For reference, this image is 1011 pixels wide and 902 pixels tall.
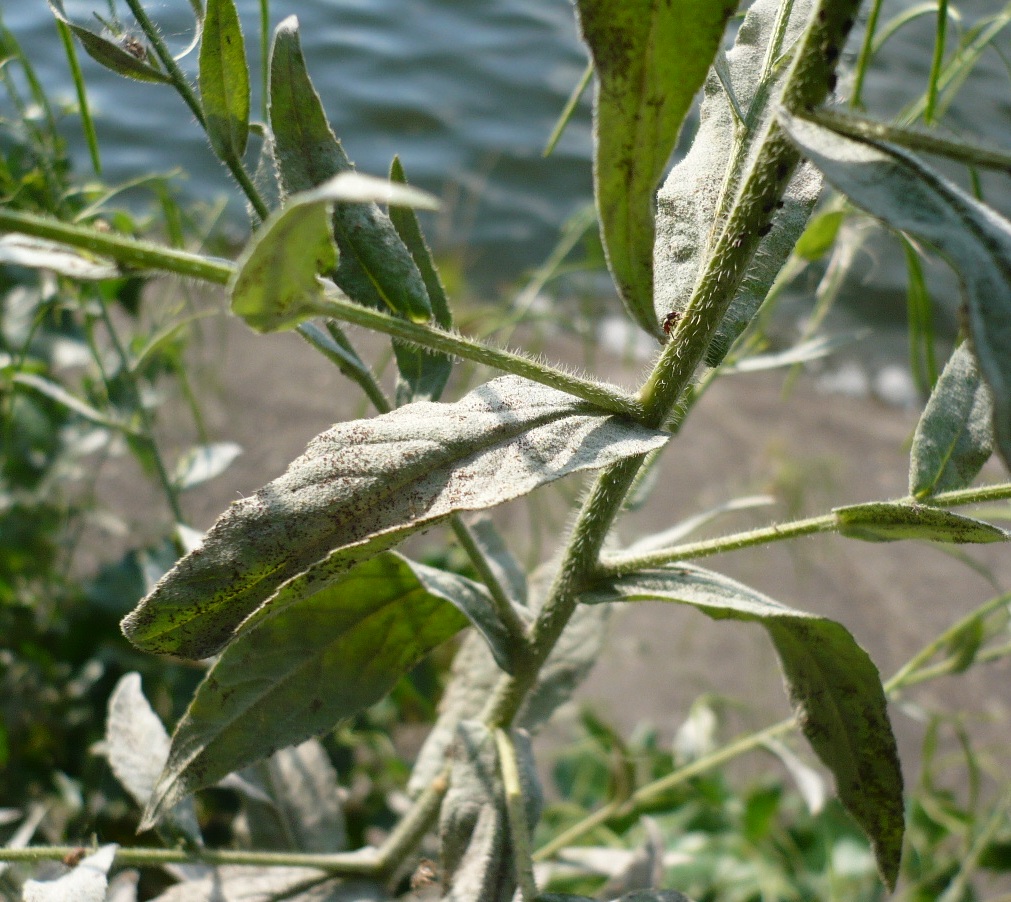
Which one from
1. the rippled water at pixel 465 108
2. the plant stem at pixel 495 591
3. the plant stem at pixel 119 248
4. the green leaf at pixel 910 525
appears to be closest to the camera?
the plant stem at pixel 119 248

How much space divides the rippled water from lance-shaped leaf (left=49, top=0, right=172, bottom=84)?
1956mm

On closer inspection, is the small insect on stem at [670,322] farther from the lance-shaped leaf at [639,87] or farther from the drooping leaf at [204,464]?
the drooping leaf at [204,464]

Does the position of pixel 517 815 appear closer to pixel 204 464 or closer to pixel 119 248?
pixel 119 248

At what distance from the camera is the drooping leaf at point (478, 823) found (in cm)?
47

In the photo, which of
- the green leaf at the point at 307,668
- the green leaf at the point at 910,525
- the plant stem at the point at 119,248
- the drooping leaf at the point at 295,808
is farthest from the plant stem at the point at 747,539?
the drooping leaf at the point at 295,808

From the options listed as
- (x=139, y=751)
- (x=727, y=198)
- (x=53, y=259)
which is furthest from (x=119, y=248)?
(x=139, y=751)

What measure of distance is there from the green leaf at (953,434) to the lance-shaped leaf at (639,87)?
18 cm

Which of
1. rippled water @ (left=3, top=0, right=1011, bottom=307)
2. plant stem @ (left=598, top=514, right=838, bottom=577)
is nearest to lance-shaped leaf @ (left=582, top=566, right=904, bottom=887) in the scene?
plant stem @ (left=598, top=514, right=838, bottom=577)

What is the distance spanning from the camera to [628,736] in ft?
4.58

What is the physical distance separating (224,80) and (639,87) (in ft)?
0.60

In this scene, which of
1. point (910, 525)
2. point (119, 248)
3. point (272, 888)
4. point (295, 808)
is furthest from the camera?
point (295, 808)

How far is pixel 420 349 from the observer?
484 mm

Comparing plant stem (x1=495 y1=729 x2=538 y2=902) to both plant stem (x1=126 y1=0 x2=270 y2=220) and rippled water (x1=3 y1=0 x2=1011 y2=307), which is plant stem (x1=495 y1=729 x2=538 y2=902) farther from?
rippled water (x1=3 y1=0 x2=1011 y2=307)

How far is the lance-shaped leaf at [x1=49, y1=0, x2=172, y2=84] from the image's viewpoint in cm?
40
